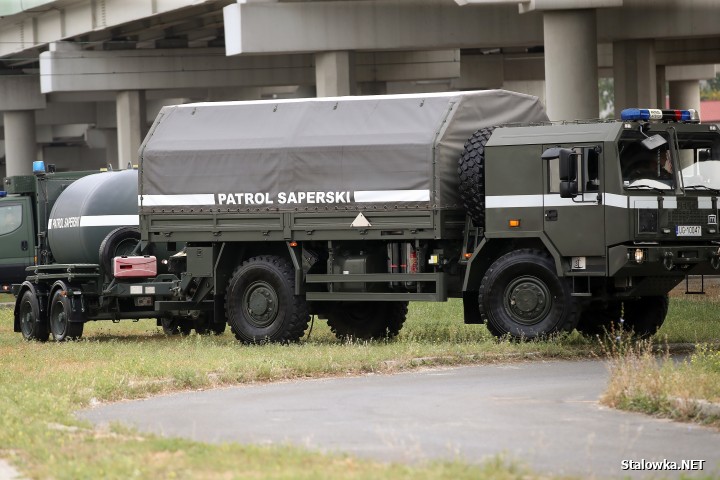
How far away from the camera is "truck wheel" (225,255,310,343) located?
21.9 meters

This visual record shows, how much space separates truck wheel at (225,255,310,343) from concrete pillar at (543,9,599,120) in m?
15.1

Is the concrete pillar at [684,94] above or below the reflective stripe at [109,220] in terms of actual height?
above

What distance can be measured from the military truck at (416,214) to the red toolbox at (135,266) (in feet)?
0.09

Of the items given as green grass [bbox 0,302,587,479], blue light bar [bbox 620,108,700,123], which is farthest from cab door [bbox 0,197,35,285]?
blue light bar [bbox 620,108,700,123]

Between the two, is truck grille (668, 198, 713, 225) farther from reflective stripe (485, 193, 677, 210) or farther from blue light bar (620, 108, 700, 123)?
blue light bar (620, 108, 700, 123)

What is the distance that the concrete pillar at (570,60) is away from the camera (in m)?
35.9

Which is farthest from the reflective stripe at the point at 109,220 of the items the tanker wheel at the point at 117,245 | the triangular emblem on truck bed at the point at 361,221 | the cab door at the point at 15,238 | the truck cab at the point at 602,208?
the truck cab at the point at 602,208

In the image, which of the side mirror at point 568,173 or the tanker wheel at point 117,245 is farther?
the tanker wheel at point 117,245

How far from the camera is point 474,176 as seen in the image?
2038cm

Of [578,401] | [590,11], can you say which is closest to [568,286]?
[578,401]

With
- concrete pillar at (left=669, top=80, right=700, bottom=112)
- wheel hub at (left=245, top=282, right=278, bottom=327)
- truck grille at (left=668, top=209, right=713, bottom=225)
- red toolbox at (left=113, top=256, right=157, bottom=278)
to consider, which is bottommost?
wheel hub at (left=245, top=282, right=278, bottom=327)

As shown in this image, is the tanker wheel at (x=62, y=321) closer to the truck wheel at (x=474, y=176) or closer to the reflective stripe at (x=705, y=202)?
the truck wheel at (x=474, y=176)

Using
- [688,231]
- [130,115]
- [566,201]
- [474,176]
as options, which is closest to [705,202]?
[688,231]

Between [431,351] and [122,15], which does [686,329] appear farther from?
[122,15]
